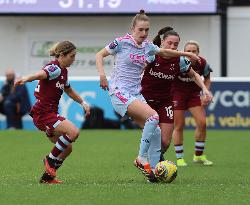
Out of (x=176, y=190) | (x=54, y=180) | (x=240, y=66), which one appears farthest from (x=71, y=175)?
(x=240, y=66)

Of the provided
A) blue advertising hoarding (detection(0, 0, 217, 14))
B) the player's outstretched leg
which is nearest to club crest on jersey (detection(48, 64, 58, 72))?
the player's outstretched leg

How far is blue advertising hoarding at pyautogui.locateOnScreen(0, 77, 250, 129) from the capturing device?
22312 millimetres

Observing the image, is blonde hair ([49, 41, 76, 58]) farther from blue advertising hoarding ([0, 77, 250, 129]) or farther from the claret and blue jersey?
blue advertising hoarding ([0, 77, 250, 129])

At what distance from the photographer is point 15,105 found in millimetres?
22172

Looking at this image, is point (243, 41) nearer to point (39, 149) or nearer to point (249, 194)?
point (39, 149)

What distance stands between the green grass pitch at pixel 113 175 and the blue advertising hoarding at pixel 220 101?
1803 mm

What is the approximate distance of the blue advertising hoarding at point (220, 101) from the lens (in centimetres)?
2231

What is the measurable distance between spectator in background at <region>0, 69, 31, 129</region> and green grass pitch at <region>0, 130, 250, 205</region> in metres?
1.72

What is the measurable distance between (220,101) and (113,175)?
36.0 ft

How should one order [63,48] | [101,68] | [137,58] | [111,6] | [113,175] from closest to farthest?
[101,68] → [63,48] → [137,58] → [113,175] → [111,6]

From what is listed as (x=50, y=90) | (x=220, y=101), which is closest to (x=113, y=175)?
(x=50, y=90)

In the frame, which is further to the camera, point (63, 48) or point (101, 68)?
point (63, 48)

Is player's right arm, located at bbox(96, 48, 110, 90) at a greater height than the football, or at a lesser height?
greater

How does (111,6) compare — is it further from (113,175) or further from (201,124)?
(113,175)
